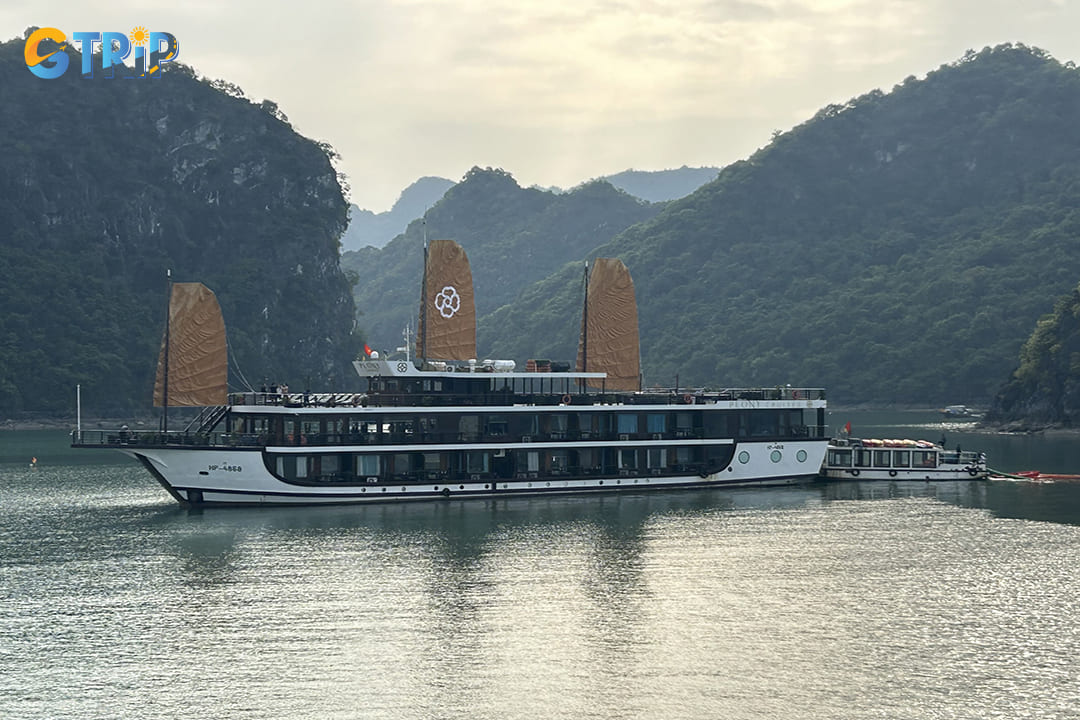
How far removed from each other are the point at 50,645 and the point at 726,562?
814 inches

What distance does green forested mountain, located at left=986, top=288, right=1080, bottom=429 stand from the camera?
110188 millimetres

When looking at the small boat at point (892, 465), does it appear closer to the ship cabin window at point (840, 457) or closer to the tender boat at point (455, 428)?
the ship cabin window at point (840, 457)

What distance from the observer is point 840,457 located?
62.8 meters

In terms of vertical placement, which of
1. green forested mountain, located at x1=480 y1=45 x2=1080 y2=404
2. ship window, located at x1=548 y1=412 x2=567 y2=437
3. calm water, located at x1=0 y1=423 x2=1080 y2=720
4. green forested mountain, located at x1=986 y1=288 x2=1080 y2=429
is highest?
green forested mountain, located at x1=480 y1=45 x2=1080 y2=404

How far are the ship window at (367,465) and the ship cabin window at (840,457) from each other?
25.4m

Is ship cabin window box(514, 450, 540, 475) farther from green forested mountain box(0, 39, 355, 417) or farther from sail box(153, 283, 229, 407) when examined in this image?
green forested mountain box(0, 39, 355, 417)

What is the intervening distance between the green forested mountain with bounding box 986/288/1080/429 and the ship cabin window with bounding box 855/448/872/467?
54.8 m

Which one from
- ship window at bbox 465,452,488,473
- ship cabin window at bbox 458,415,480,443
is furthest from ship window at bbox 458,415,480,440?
ship window at bbox 465,452,488,473

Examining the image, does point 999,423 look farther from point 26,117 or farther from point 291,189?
point 26,117

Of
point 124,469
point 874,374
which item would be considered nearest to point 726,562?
point 124,469

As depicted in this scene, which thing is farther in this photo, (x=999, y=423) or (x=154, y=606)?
(x=999, y=423)

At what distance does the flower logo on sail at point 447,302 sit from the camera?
54.9 m

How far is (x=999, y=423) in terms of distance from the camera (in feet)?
381

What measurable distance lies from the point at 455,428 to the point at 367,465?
4.22 m
